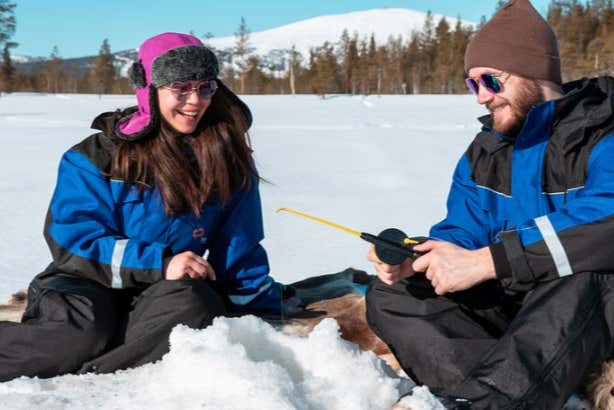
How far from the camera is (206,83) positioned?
2.31 m

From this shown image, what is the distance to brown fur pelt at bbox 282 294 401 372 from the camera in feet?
7.43

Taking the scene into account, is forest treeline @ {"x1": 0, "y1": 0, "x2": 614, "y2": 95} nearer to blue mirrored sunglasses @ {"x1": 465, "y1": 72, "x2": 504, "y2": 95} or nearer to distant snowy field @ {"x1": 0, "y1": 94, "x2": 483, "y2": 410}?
distant snowy field @ {"x1": 0, "y1": 94, "x2": 483, "y2": 410}

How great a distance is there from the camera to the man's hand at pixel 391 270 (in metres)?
1.95

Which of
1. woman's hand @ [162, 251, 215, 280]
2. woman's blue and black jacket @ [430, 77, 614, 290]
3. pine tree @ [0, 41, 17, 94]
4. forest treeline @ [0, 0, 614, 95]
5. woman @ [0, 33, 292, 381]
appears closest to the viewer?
woman's blue and black jacket @ [430, 77, 614, 290]

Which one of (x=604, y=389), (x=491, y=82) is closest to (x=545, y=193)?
(x=491, y=82)

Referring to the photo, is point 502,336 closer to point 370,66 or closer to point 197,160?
point 197,160

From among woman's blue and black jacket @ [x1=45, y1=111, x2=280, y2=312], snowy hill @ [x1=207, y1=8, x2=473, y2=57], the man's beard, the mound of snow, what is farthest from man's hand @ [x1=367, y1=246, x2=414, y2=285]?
snowy hill @ [x1=207, y1=8, x2=473, y2=57]

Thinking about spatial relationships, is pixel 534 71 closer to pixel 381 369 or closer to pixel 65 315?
pixel 381 369

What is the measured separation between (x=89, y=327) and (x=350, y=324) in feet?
3.04

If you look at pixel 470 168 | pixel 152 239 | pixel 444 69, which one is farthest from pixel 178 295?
pixel 444 69

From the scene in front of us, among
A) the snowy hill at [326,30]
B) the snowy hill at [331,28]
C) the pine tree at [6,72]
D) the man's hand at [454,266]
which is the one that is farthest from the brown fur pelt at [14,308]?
the snowy hill at [331,28]

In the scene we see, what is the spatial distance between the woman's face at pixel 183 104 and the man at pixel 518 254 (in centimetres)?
88

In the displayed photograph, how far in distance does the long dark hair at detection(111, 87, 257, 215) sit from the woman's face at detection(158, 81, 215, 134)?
39 mm

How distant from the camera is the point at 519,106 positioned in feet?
6.90
